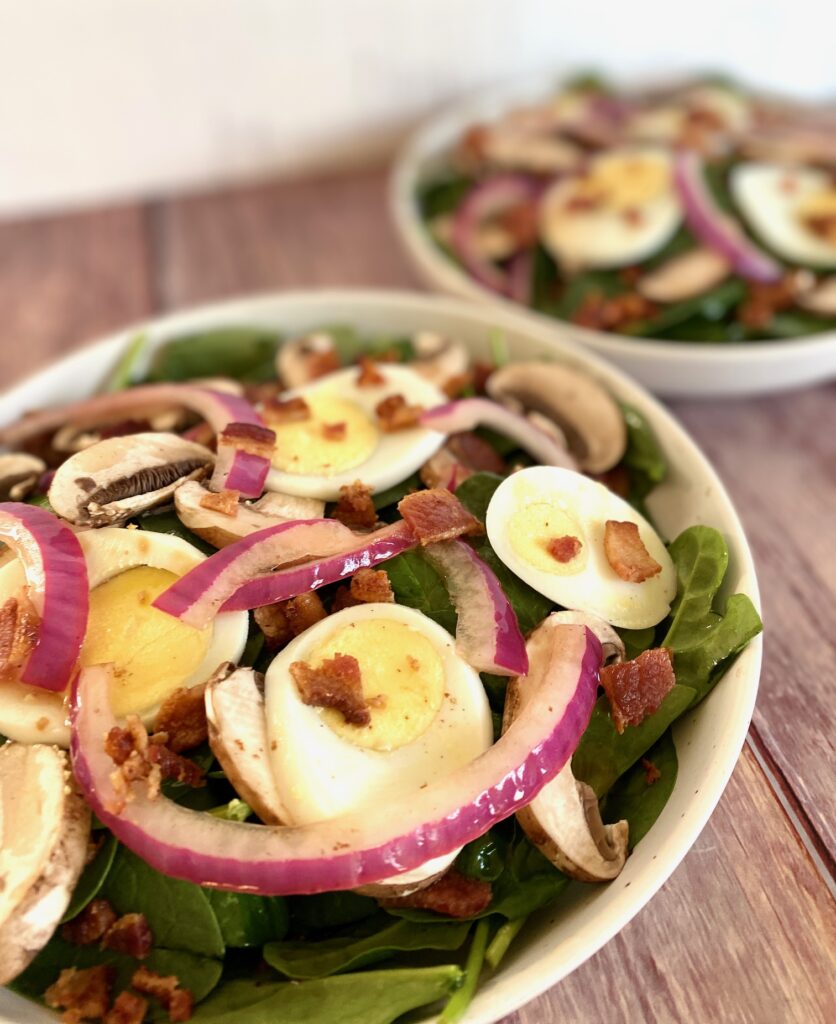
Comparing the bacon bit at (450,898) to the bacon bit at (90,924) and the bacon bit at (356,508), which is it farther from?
the bacon bit at (356,508)

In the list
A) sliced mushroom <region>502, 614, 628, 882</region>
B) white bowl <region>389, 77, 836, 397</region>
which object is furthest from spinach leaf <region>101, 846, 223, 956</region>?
white bowl <region>389, 77, 836, 397</region>

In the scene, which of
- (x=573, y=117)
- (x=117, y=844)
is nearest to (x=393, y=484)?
(x=117, y=844)

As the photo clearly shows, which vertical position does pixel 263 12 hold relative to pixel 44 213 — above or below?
above

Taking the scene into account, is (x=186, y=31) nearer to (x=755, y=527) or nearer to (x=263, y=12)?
(x=263, y=12)

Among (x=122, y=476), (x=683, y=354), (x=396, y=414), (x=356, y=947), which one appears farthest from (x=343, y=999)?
(x=683, y=354)

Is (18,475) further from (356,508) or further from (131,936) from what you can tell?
(131,936)

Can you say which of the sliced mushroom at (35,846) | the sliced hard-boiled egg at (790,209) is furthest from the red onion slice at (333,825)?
the sliced hard-boiled egg at (790,209)
